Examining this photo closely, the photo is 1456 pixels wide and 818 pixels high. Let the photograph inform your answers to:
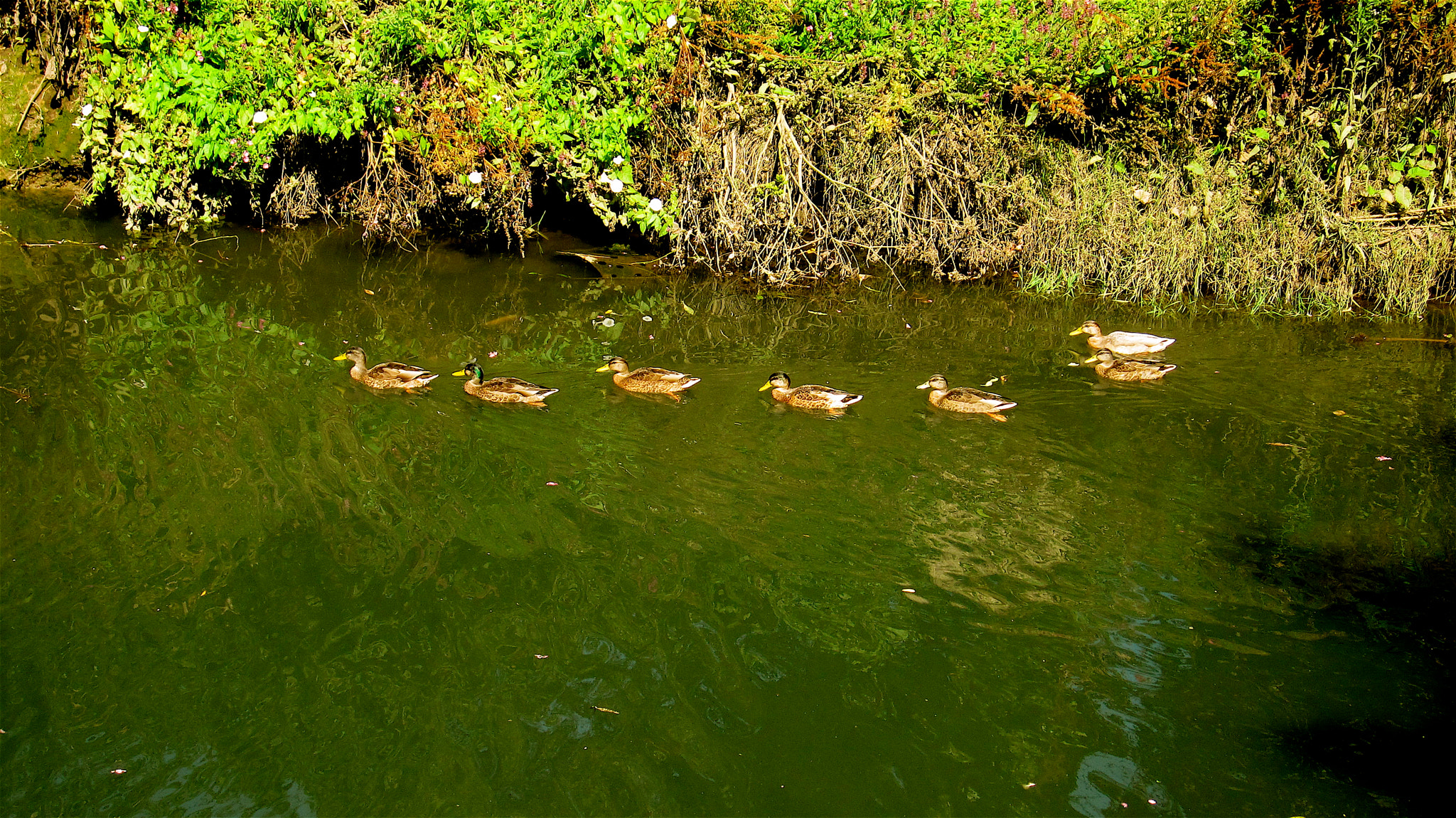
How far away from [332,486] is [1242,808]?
235 inches

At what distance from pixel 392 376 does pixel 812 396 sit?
368 cm

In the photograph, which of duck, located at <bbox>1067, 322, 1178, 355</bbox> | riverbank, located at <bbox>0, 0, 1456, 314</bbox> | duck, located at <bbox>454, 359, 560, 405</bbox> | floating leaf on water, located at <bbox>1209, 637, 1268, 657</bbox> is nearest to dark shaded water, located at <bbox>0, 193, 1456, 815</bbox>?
floating leaf on water, located at <bbox>1209, 637, 1268, 657</bbox>

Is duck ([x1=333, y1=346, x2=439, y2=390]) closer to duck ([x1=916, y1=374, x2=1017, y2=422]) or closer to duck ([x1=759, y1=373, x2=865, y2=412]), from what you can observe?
duck ([x1=759, y1=373, x2=865, y2=412])

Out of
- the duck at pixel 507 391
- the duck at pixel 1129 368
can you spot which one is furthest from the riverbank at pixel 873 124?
the duck at pixel 507 391

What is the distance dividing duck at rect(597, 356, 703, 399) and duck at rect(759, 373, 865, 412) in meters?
0.79

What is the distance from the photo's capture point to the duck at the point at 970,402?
31.3ft

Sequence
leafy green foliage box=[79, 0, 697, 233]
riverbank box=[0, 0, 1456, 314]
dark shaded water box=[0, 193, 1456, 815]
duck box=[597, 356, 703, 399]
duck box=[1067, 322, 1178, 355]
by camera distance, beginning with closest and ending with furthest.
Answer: dark shaded water box=[0, 193, 1456, 815]
duck box=[597, 356, 703, 399]
duck box=[1067, 322, 1178, 355]
leafy green foliage box=[79, 0, 697, 233]
riverbank box=[0, 0, 1456, 314]

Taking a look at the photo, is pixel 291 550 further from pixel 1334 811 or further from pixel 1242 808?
pixel 1334 811

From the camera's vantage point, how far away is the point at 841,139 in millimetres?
13438

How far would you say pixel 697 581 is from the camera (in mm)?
6738

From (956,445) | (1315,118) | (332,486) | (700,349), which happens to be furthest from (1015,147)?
(332,486)

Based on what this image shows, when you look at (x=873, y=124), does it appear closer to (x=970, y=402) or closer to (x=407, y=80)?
(x=970, y=402)

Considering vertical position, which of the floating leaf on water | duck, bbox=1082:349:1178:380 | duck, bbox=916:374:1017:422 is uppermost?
duck, bbox=1082:349:1178:380

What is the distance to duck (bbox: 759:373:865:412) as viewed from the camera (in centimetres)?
948
